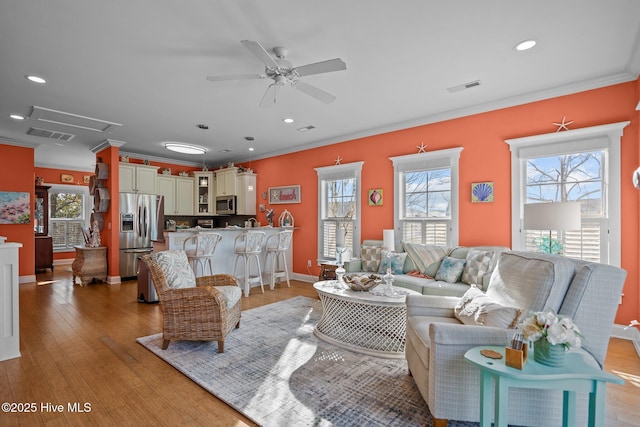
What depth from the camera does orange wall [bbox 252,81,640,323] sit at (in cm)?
329

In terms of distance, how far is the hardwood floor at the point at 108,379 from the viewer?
6.57ft

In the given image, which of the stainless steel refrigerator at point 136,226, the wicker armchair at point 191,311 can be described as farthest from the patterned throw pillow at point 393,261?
the stainless steel refrigerator at point 136,226

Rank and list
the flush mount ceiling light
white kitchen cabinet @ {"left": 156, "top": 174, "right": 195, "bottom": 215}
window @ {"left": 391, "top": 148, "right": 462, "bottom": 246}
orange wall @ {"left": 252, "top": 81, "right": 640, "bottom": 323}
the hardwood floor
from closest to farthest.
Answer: the hardwood floor < orange wall @ {"left": 252, "top": 81, "right": 640, "bottom": 323} < window @ {"left": 391, "top": 148, "right": 462, "bottom": 246} < the flush mount ceiling light < white kitchen cabinet @ {"left": 156, "top": 174, "right": 195, "bottom": 215}

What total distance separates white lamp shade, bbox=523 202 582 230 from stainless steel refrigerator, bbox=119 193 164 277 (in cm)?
628

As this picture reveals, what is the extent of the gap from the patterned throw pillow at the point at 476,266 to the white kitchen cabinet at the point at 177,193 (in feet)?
21.6

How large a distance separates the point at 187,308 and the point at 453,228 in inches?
141

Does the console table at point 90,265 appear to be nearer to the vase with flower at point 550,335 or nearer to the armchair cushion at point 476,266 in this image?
the armchair cushion at point 476,266

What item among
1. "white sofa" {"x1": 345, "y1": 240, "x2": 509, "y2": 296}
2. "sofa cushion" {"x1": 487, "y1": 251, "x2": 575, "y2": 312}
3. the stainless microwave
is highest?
the stainless microwave

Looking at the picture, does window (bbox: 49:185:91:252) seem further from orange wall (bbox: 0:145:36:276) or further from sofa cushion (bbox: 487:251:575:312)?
sofa cushion (bbox: 487:251:575:312)

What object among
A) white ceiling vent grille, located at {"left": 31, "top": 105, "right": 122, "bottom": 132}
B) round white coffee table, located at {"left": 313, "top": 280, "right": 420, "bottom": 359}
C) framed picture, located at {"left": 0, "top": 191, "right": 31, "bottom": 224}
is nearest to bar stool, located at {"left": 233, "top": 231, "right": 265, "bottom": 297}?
round white coffee table, located at {"left": 313, "top": 280, "right": 420, "bottom": 359}

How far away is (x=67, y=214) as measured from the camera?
9.02 m

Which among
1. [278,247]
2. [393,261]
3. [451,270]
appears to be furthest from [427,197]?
[278,247]

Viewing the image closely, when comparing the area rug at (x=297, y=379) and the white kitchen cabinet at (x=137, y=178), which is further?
the white kitchen cabinet at (x=137, y=178)

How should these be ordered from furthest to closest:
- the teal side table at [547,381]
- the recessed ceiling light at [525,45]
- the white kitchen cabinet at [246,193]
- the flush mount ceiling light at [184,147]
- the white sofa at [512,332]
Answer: the white kitchen cabinet at [246,193] < the flush mount ceiling light at [184,147] < the recessed ceiling light at [525,45] < the white sofa at [512,332] < the teal side table at [547,381]
